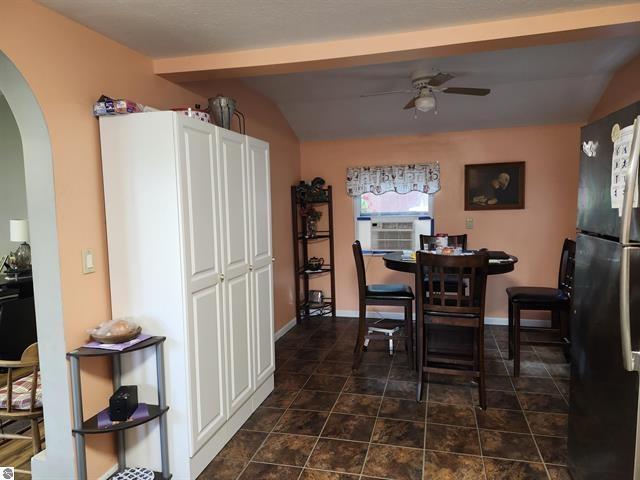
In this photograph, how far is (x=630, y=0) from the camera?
1846mm

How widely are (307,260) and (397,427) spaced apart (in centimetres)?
270

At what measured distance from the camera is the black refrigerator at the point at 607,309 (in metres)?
1.32

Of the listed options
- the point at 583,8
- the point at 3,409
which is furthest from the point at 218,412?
the point at 583,8

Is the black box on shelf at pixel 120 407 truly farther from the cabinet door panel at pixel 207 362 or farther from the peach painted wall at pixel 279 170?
the peach painted wall at pixel 279 170

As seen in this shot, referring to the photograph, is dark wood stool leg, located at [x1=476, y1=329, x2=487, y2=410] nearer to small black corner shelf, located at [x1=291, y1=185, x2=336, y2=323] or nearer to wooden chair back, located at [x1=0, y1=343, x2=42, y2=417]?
small black corner shelf, located at [x1=291, y1=185, x2=336, y2=323]

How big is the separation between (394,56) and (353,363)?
7.94ft

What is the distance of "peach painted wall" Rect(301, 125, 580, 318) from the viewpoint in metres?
4.32

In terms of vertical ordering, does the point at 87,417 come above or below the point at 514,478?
above

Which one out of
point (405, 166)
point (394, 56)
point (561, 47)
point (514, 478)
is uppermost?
point (561, 47)

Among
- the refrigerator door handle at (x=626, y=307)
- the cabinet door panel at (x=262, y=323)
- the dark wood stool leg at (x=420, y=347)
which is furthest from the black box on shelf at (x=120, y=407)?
the refrigerator door handle at (x=626, y=307)

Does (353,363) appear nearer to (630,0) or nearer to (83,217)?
(83,217)

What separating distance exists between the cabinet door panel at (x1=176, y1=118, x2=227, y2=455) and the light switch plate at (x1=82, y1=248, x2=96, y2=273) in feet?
1.48

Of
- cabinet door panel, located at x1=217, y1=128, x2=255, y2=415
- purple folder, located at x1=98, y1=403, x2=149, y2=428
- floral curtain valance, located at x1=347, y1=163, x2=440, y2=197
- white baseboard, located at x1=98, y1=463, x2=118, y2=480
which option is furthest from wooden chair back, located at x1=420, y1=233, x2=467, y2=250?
white baseboard, located at x1=98, y1=463, x2=118, y2=480

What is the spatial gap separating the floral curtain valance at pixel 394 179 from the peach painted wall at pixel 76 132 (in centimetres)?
299
